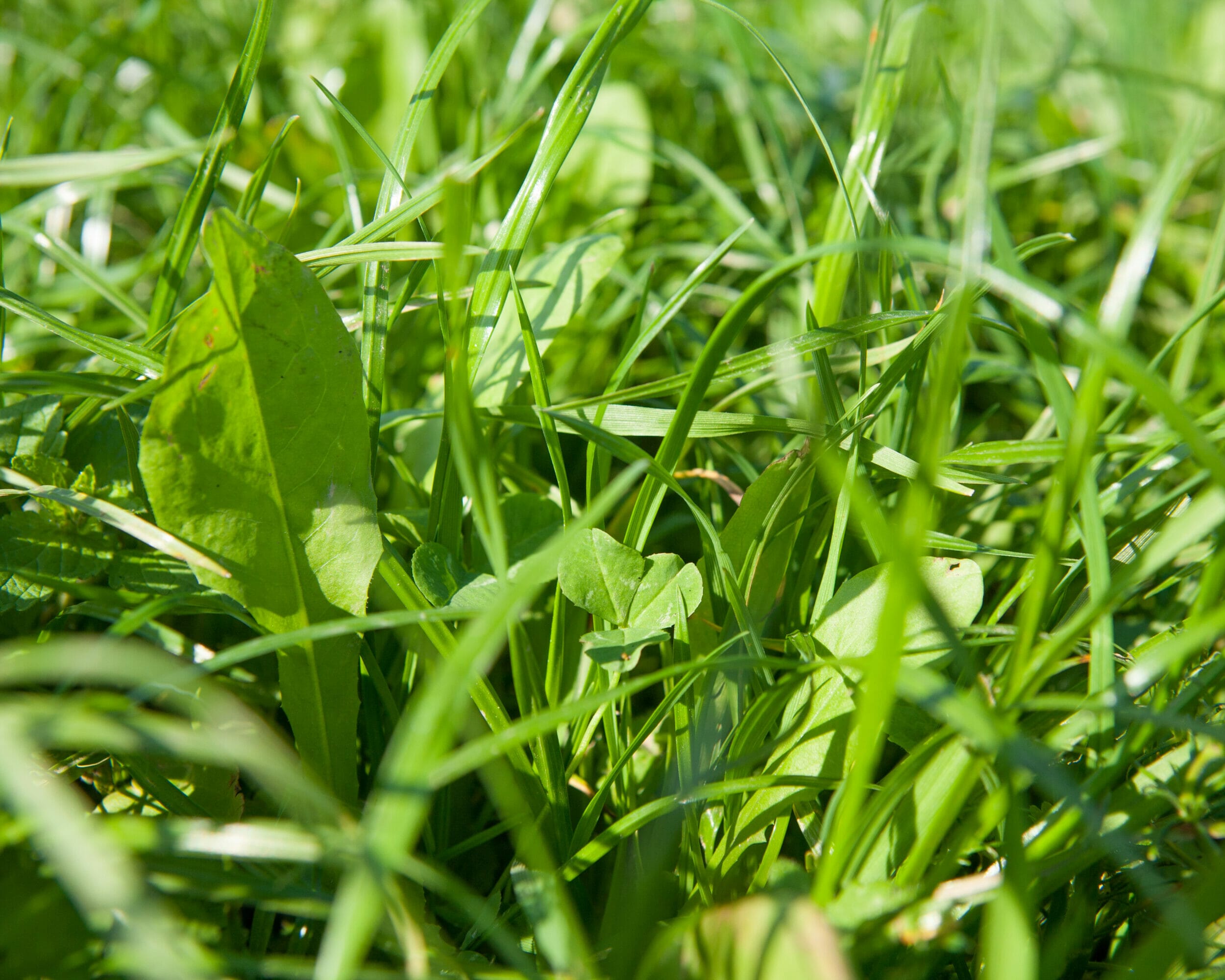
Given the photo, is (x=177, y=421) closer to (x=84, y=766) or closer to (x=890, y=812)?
(x=84, y=766)

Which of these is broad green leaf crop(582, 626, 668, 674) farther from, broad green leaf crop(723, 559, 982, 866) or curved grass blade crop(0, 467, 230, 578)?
curved grass blade crop(0, 467, 230, 578)

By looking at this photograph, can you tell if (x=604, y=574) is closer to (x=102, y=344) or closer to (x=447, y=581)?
(x=447, y=581)

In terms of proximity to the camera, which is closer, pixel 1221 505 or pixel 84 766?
pixel 1221 505

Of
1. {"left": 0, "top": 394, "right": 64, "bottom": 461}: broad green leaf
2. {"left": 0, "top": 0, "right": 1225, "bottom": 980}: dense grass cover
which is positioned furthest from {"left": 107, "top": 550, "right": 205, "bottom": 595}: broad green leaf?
{"left": 0, "top": 394, "right": 64, "bottom": 461}: broad green leaf

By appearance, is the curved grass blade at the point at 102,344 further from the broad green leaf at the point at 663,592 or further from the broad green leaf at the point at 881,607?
the broad green leaf at the point at 881,607

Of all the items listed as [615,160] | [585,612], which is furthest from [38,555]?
[615,160]

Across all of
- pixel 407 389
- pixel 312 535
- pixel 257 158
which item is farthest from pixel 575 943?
pixel 257 158

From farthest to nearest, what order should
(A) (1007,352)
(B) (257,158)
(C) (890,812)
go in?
(B) (257,158) < (A) (1007,352) < (C) (890,812)
